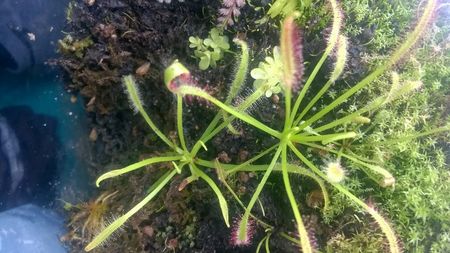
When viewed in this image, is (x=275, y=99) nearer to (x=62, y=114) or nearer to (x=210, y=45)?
(x=210, y=45)

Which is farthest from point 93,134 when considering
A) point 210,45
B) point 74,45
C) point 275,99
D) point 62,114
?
point 275,99

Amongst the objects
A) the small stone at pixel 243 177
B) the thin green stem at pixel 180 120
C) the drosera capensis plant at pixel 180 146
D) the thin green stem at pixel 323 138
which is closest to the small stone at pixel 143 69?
the drosera capensis plant at pixel 180 146

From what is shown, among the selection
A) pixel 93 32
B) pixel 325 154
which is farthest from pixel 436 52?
pixel 93 32

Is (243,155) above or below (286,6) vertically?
below

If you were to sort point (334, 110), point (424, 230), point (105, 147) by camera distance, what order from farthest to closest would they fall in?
1. point (105, 147)
2. point (334, 110)
3. point (424, 230)

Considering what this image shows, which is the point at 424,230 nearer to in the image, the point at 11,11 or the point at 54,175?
the point at 54,175

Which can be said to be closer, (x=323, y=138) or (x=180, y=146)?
(x=323, y=138)

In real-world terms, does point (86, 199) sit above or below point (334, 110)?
below
